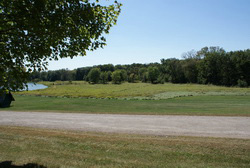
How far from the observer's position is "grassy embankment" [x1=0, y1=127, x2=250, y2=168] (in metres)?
Answer: 6.98

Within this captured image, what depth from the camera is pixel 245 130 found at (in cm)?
1253

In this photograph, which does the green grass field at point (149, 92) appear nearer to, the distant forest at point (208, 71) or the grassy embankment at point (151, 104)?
the grassy embankment at point (151, 104)

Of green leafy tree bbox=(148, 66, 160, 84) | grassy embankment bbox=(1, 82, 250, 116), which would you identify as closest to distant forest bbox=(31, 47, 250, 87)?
green leafy tree bbox=(148, 66, 160, 84)

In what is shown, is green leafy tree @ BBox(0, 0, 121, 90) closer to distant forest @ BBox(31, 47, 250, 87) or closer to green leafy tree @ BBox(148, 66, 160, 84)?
distant forest @ BBox(31, 47, 250, 87)

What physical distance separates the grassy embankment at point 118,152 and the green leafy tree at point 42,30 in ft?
9.32

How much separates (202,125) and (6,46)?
1245 cm

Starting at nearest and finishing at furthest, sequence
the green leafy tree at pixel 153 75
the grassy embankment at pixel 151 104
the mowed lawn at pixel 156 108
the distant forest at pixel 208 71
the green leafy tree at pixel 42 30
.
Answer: the green leafy tree at pixel 42 30
the mowed lawn at pixel 156 108
the grassy embankment at pixel 151 104
the distant forest at pixel 208 71
the green leafy tree at pixel 153 75

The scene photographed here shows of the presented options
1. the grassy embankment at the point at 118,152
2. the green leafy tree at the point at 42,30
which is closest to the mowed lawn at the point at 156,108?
the grassy embankment at the point at 118,152

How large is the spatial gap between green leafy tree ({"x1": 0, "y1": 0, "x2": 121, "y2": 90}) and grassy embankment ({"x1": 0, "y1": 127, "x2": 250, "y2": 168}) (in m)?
2.84

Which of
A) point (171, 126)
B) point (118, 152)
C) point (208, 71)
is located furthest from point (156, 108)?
point (208, 71)

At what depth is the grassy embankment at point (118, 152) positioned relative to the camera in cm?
698

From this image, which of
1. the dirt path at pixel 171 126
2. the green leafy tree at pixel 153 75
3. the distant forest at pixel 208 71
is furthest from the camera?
the green leafy tree at pixel 153 75

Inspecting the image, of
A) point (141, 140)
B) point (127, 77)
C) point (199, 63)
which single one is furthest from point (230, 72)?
point (141, 140)

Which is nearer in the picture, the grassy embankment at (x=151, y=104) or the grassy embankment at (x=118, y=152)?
the grassy embankment at (x=118, y=152)
